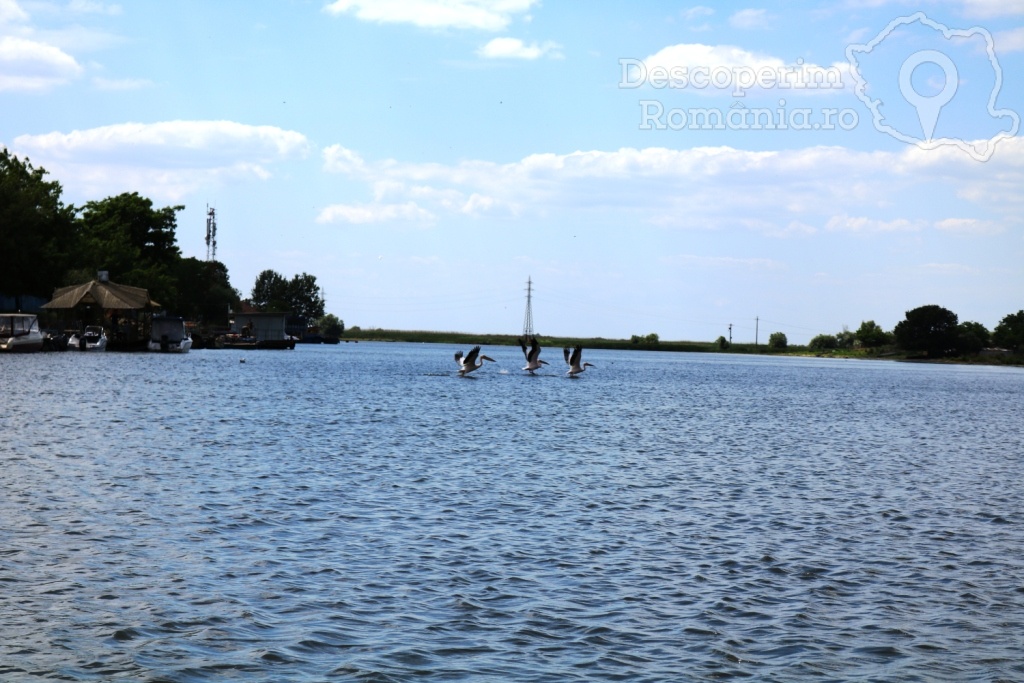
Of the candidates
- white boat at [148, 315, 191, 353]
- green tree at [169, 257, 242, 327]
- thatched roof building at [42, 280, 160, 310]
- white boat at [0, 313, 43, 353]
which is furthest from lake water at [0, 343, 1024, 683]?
green tree at [169, 257, 242, 327]

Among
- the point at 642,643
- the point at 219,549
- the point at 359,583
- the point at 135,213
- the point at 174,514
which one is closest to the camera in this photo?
the point at 642,643

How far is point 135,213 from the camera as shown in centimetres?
14700

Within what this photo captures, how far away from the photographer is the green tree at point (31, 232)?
10556cm

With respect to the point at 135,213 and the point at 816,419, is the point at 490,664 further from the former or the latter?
the point at 135,213

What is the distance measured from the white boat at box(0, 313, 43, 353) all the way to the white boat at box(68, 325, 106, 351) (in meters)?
13.6

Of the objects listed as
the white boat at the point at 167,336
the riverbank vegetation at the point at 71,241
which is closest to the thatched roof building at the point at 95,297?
the riverbank vegetation at the point at 71,241

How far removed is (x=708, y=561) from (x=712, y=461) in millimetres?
15838

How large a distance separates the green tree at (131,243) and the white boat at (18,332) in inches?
845

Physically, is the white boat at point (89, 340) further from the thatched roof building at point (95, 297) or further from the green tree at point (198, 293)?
the green tree at point (198, 293)

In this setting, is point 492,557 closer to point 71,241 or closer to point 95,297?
point 95,297

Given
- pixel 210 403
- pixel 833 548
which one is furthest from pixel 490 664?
pixel 210 403

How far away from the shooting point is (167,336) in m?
124

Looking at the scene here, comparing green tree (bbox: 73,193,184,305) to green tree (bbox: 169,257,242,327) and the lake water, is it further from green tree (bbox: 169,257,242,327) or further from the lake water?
the lake water

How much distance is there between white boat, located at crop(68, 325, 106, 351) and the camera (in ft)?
373
